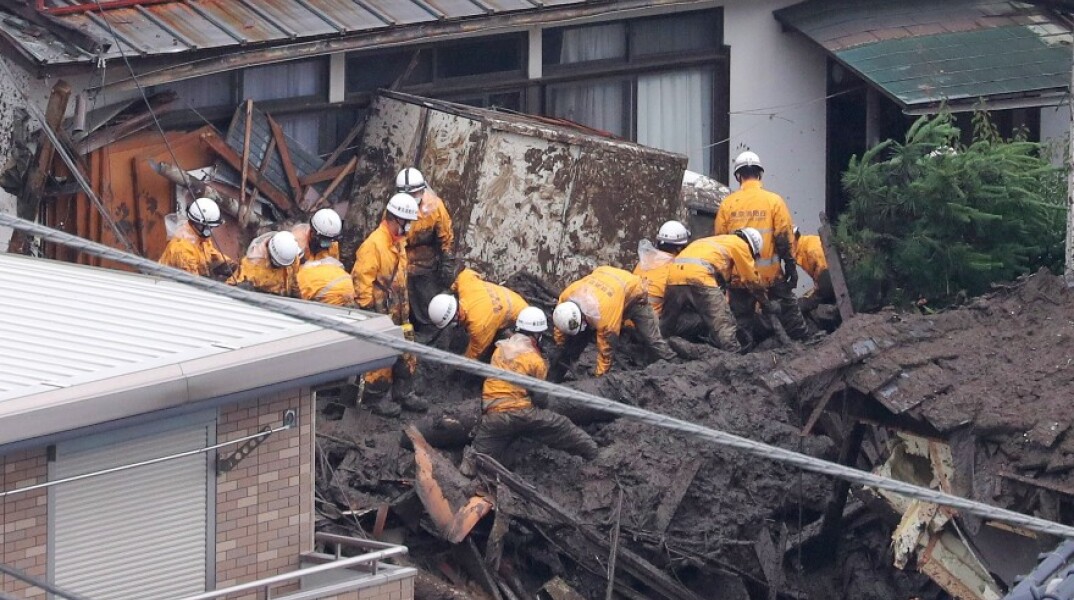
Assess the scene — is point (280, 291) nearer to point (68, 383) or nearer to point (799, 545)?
point (799, 545)

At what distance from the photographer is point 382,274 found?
63.4 feet

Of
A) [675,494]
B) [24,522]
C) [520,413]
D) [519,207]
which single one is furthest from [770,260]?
[24,522]

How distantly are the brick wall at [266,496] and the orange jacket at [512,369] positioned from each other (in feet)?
13.3

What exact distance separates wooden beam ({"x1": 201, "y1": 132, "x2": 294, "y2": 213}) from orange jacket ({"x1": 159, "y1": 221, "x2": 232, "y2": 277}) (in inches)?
64.2

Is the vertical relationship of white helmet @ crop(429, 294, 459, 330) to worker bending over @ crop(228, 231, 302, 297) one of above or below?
below

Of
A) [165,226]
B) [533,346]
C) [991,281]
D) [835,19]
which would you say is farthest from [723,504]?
[835,19]

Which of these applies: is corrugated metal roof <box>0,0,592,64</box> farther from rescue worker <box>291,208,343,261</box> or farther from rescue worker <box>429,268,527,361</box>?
rescue worker <box>429,268,527,361</box>

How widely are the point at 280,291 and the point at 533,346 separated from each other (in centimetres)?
256

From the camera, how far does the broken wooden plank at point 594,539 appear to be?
1734cm

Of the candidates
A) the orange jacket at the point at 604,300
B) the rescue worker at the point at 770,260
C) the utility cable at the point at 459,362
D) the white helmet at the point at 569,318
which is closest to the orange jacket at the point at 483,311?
the white helmet at the point at 569,318

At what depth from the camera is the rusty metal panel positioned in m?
21.6

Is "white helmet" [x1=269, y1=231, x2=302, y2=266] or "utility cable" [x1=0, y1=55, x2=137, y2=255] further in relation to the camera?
"utility cable" [x1=0, y1=55, x2=137, y2=255]

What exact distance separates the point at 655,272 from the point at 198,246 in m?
4.28

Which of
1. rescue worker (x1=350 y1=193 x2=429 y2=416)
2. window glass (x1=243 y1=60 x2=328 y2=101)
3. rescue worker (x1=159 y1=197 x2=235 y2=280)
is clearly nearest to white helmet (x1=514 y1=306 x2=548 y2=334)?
rescue worker (x1=350 y1=193 x2=429 y2=416)
